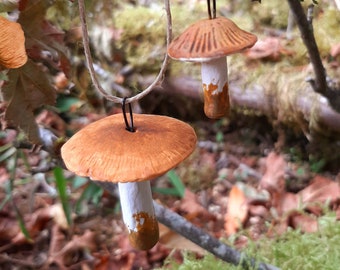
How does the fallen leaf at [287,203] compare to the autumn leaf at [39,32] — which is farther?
the fallen leaf at [287,203]

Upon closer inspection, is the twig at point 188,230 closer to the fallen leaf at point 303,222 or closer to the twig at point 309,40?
the twig at point 309,40

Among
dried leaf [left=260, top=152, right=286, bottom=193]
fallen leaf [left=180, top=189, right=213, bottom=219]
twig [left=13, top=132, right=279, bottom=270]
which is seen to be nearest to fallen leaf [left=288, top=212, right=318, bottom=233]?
dried leaf [left=260, top=152, right=286, bottom=193]

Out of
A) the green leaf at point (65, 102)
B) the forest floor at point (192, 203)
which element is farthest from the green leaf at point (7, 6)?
the green leaf at point (65, 102)

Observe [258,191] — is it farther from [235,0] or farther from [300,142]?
[235,0]

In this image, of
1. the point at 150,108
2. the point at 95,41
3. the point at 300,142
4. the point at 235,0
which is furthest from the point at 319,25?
the point at 95,41

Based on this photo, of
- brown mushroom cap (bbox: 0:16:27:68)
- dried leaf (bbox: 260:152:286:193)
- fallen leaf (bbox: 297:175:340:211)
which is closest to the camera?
brown mushroom cap (bbox: 0:16:27:68)

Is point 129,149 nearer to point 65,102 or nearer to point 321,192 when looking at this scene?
point 321,192

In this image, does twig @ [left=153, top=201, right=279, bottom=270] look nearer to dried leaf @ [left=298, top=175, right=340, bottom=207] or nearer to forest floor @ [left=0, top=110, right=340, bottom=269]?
forest floor @ [left=0, top=110, right=340, bottom=269]

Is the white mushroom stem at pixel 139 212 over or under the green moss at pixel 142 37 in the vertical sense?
over
